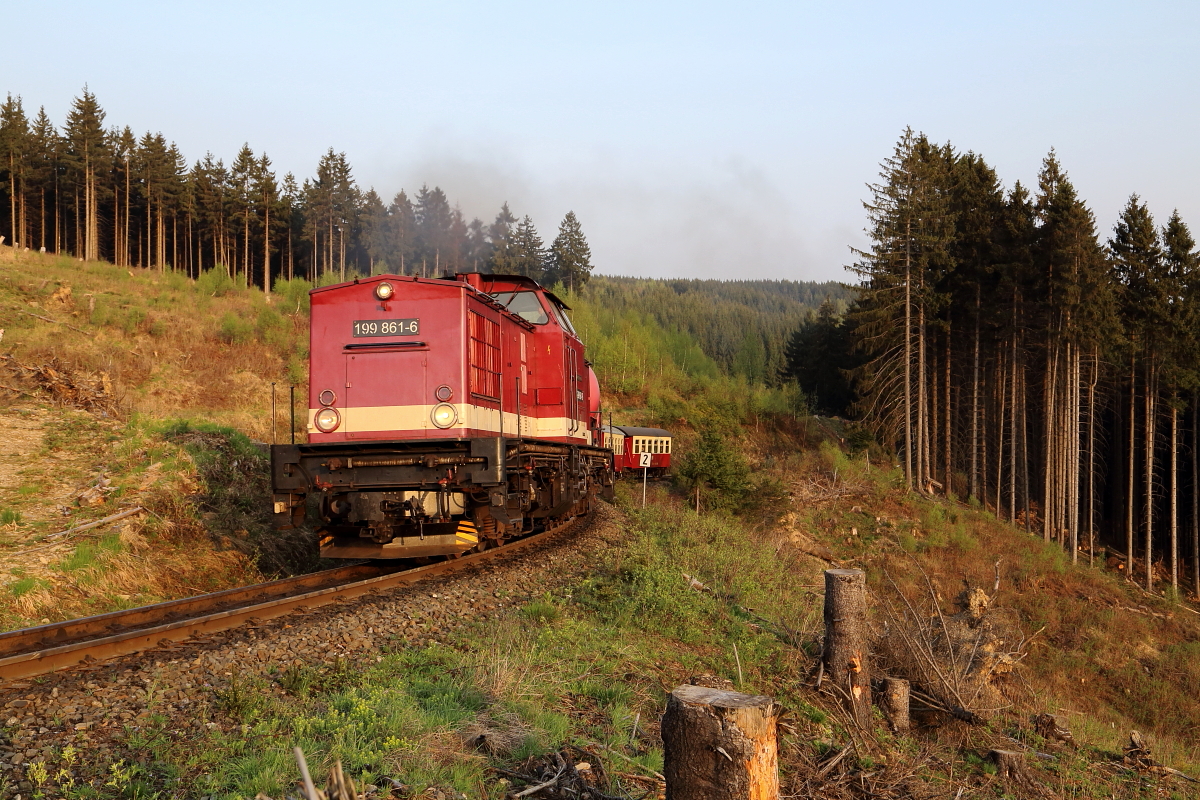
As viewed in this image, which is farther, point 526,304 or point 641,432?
point 641,432

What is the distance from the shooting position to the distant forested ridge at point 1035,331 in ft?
96.9

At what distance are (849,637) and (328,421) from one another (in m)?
6.96

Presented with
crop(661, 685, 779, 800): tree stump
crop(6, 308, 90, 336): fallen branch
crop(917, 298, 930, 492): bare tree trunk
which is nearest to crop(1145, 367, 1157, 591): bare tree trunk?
crop(917, 298, 930, 492): bare tree trunk

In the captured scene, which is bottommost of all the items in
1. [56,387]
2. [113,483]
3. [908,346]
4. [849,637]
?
[849,637]

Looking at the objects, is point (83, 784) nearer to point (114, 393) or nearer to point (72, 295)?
point (114, 393)

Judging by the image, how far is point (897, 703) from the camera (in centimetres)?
766

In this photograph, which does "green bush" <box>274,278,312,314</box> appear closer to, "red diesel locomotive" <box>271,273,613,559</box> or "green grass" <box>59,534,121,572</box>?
"red diesel locomotive" <box>271,273,613,559</box>

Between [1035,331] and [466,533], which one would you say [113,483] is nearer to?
[466,533]

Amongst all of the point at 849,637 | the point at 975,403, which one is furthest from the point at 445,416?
the point at 975,403

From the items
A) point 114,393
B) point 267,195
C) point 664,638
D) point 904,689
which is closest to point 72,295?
point 114,393

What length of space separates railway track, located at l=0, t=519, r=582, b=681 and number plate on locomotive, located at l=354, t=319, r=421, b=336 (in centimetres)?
316

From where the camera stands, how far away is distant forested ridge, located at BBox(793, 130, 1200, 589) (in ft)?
96.9

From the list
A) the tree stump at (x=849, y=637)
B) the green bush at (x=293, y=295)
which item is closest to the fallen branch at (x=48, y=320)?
the green bush at (x=293, y=295)

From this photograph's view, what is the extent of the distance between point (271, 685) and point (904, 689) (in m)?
6.02
